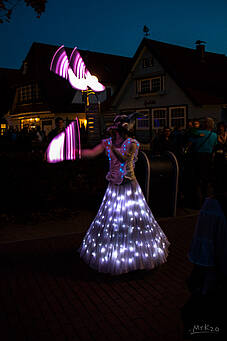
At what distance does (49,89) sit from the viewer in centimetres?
3331

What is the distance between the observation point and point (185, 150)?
338 inches

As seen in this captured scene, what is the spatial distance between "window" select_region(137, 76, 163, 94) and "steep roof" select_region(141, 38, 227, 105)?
174 centimetres

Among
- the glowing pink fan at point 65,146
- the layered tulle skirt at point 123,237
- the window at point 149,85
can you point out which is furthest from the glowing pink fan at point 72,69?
the window at point 149,85

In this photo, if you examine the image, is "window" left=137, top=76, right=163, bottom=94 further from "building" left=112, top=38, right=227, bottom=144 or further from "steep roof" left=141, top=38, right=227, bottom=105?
"steep roof" left=141, top=38, right=227, bottom=105

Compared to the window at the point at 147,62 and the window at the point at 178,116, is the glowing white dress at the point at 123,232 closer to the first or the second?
the window at the point at 178,116

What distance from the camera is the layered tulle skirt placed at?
4359 millimetres

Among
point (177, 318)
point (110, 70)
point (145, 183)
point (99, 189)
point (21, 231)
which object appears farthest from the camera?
point (110, 70)

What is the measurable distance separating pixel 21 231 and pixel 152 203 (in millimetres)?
2895

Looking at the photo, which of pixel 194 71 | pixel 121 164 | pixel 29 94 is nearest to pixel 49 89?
pixel 29 94

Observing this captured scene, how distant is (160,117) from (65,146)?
1007 inches

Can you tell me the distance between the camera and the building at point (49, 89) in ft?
108

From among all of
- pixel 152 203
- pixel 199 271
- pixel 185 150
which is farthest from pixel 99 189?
pixel 199 271

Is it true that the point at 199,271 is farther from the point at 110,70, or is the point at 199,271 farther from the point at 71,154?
the point at 110,70

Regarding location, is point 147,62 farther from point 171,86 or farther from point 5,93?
point 5,93
